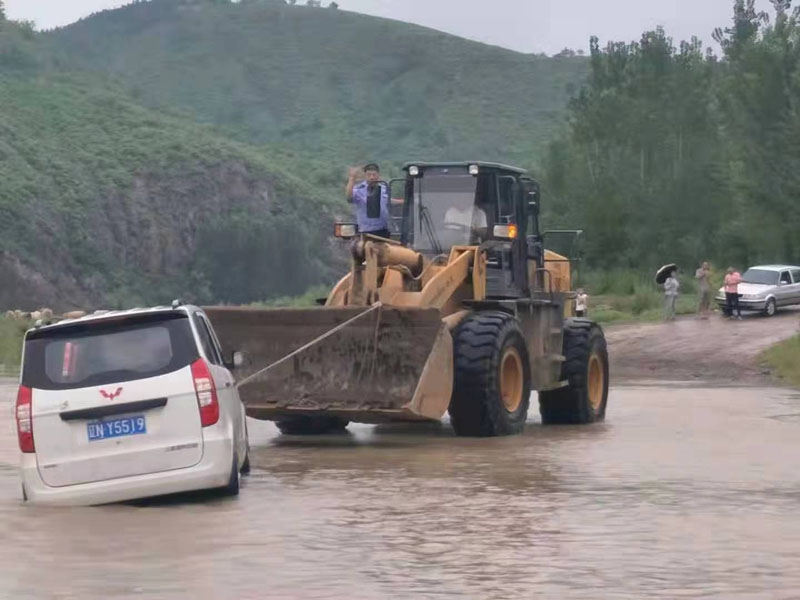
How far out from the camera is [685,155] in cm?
7038

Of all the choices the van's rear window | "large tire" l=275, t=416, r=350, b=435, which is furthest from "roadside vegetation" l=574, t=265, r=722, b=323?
the van's rear window

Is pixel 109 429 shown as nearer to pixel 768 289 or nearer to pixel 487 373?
pixel 487 373

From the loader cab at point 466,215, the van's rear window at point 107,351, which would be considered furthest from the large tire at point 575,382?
the van's rear window at point 107,351

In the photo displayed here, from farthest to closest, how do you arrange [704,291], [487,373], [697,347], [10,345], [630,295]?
[630,295] → [704,291] → [10,345] → [697,347] → [487,373]

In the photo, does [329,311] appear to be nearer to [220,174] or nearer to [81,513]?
[81,513]

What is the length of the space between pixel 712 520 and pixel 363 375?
6.91 m

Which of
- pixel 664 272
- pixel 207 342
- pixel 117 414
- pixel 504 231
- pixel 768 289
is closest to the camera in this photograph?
pixel 117 414

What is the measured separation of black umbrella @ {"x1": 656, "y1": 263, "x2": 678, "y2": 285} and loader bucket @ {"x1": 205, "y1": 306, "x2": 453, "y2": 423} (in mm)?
25729

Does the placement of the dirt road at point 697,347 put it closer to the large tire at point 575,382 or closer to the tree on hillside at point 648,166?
the large tire at point 575,382

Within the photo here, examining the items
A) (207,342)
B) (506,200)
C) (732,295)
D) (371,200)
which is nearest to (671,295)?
(732,295)

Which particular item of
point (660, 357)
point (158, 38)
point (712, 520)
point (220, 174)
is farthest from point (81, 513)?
point (158, 38)

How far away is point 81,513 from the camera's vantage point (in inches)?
533

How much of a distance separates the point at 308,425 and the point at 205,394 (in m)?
7.71

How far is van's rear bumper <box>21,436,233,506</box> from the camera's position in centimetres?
1370
